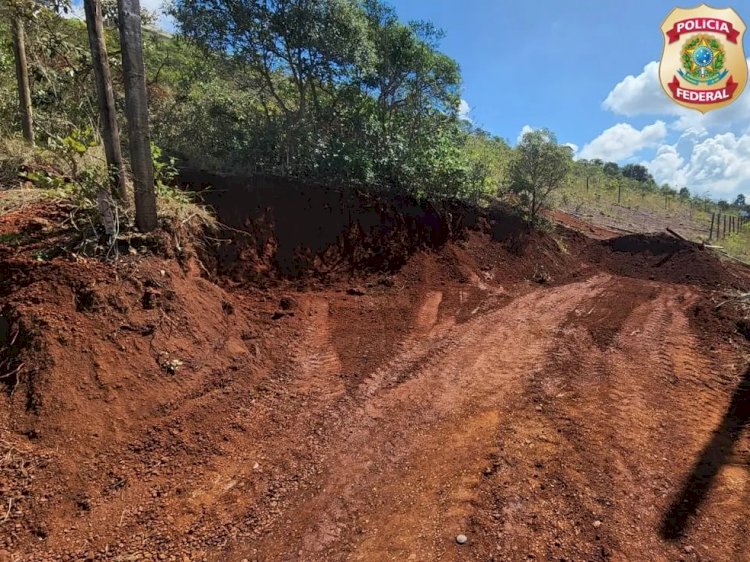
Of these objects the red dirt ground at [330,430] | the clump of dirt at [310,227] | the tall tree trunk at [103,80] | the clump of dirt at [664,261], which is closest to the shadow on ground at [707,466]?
the red dirt ground at [330,430]

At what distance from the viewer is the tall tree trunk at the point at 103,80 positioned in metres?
3.89

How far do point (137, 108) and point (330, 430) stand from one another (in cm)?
353

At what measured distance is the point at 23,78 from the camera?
5.81m

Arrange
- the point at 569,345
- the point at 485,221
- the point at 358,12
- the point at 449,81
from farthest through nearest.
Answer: the point at 485,221 → the point at 449,81 → the point at 358,12 → the point at 569,345

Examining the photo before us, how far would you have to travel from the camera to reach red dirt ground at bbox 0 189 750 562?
257 centimetres

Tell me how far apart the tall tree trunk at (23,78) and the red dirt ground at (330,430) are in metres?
2.70


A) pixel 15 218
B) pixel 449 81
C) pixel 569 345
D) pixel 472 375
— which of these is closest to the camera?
pixel 15 218

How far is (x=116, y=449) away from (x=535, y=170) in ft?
31.8

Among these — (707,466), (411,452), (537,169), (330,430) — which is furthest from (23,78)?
(537,169)

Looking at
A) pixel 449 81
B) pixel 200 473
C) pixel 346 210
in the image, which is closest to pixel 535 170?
pixel 449 81

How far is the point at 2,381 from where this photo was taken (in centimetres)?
308

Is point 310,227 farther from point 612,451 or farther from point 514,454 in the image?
point 612,451

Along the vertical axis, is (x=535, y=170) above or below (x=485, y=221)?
above

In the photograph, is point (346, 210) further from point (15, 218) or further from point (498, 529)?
point (498, 529)
